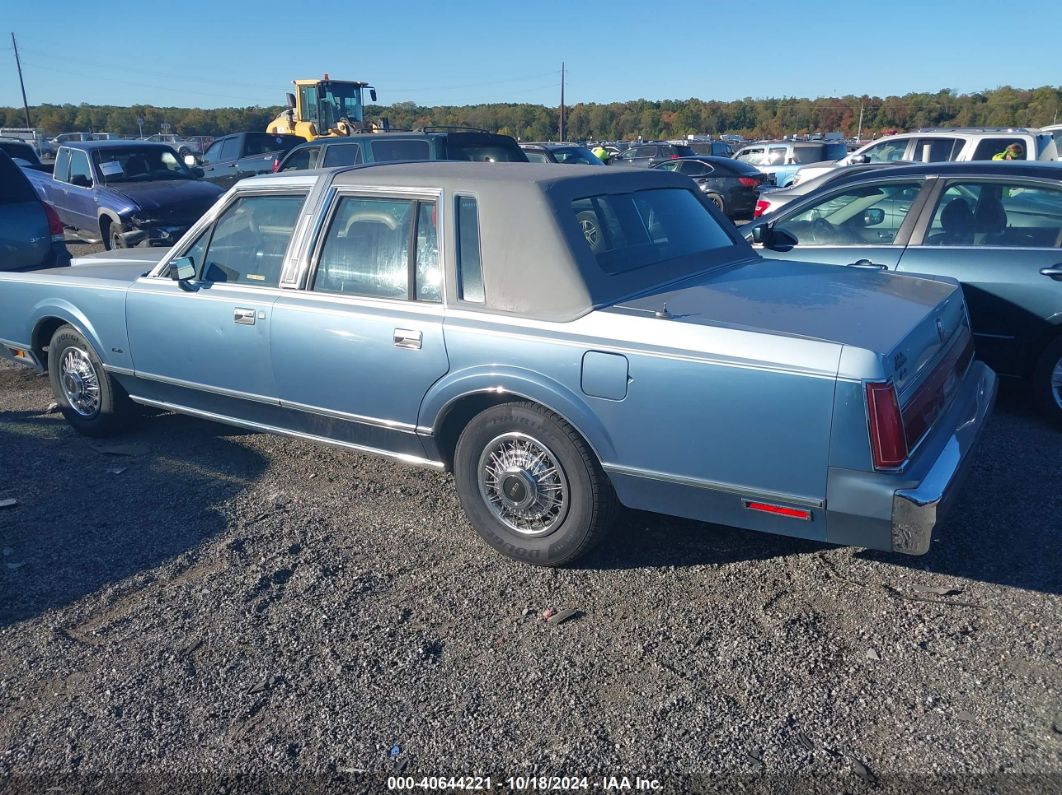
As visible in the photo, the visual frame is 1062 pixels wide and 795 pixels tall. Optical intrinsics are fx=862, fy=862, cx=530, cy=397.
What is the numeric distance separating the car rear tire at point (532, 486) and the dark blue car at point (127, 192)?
933cm

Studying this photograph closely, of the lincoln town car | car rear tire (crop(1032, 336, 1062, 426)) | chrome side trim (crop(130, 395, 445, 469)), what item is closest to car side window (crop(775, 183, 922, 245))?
→ car rear tire (crop(1032, 336, 1062, 426))

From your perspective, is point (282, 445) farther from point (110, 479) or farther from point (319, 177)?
point (319, 177)

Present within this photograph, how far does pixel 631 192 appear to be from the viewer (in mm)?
4410

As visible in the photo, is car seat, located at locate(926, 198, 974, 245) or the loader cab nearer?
car seat, located at locate(926, 198, 974, 245)

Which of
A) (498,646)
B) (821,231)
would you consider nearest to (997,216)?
(821,231)

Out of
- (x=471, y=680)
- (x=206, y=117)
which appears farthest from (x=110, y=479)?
(x=206, y=117)

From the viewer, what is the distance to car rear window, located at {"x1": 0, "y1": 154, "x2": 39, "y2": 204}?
7.93 metres

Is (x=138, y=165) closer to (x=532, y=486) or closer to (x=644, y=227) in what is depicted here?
(x=644, y=227)

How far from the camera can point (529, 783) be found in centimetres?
265

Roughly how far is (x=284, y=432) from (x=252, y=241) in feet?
3.58

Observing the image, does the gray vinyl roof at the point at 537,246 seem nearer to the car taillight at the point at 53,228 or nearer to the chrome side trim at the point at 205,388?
the chrome side trim at the point at 205,388

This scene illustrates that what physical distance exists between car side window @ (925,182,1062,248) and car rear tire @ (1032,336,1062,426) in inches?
27.3

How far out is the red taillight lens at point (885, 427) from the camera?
118 inches

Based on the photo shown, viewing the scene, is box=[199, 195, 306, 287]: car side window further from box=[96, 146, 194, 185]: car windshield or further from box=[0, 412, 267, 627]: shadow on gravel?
box=[96, 146, 194, 185]: car windshield
